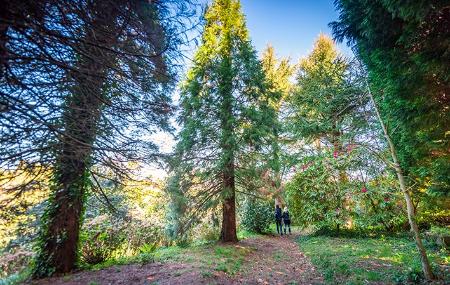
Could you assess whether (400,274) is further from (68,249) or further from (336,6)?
(68,249)

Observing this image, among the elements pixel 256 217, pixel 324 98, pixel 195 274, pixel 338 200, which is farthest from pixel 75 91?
pixel 338 200

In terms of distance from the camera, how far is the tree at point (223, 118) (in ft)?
31.0

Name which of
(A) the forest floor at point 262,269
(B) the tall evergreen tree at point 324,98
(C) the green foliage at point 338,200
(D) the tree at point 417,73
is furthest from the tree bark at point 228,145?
(D) the tree at point 417,73

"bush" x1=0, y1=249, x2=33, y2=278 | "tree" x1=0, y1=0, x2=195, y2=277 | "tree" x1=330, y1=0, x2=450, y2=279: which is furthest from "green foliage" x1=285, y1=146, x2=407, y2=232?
"bush" x1=0, y1=249, x2=33, y2=278

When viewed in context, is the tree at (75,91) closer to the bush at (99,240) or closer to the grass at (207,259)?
the bush at (99,240)

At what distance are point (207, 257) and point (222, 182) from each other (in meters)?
3.12

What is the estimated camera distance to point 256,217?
1327 centimetres

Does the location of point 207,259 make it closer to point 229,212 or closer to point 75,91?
point 229,212

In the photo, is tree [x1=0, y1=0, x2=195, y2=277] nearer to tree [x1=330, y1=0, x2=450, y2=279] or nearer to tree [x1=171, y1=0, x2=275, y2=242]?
tree [x1=171, y1=0, x2=275, y2=242]

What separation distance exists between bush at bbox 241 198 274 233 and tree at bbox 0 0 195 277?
8.73 meters

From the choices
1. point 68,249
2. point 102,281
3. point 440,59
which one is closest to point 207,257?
point 102,281

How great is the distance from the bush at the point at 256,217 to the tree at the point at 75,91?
8726mm

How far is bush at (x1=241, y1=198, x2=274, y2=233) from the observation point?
13203 mm

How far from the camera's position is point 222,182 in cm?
952
